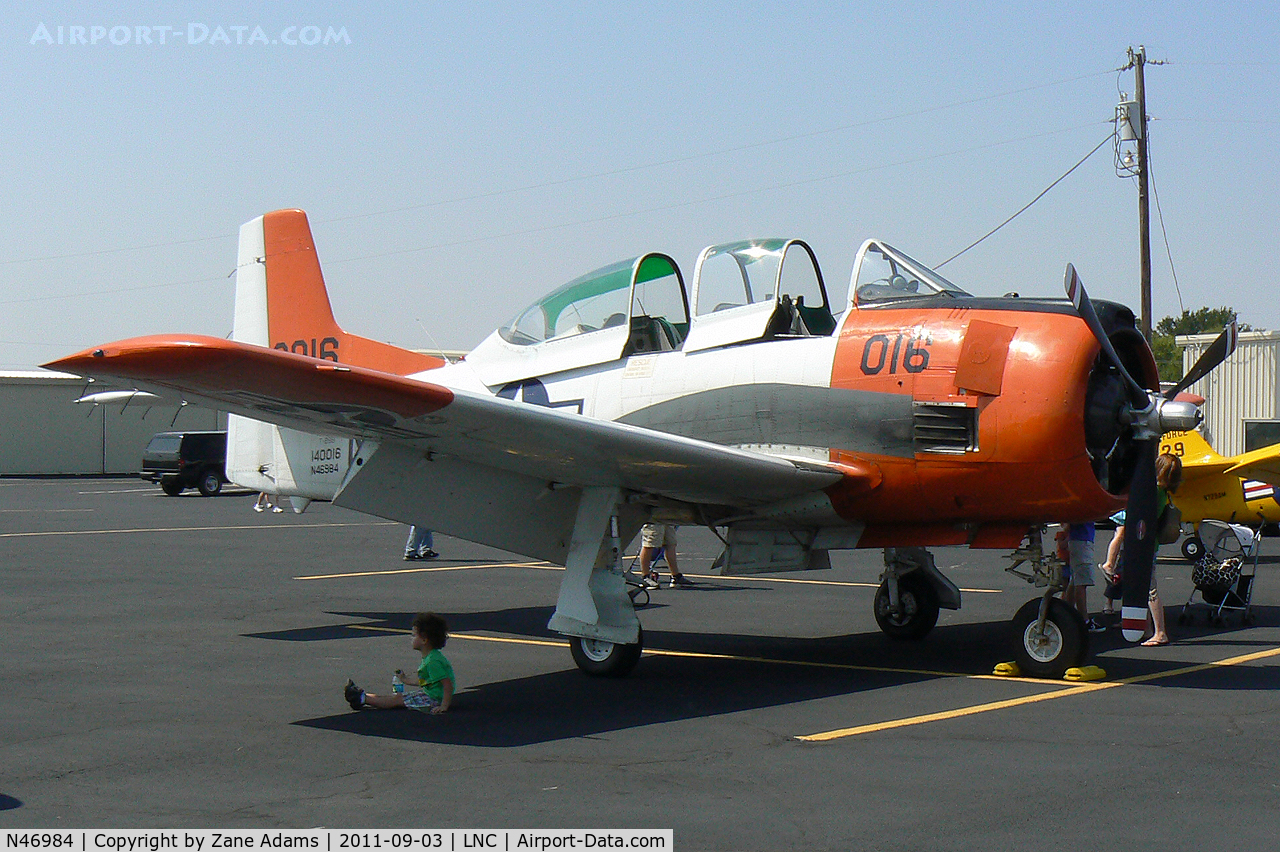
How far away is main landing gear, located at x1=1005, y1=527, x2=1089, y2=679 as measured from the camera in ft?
27.4

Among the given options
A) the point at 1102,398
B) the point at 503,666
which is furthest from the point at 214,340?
the point at 1102,398

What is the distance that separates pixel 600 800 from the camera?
17.9 ft

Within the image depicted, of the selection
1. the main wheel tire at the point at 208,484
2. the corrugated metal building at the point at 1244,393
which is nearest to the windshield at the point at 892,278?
the corrugated metal building at the point at 1244,393

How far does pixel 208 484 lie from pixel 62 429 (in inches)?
658

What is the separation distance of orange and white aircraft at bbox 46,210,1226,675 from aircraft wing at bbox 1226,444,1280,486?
729 cm

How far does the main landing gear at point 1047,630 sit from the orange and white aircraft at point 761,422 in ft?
0.06

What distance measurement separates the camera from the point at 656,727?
713cm

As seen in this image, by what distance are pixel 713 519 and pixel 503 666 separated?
1.88 meters

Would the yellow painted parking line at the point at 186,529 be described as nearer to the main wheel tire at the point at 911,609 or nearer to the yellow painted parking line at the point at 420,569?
the yellow painted parking line at the point at 420,569

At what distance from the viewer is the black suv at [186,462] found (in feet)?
120

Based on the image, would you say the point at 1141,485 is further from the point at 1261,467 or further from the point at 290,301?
the point at 1261,467

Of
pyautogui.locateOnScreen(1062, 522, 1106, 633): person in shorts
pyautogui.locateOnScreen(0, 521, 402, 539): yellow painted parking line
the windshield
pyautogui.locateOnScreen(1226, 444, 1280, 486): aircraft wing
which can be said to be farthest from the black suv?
the windshield

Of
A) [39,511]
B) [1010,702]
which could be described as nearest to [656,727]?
[1010,702]

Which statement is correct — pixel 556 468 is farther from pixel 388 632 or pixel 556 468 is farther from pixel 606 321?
pixel 388 632
